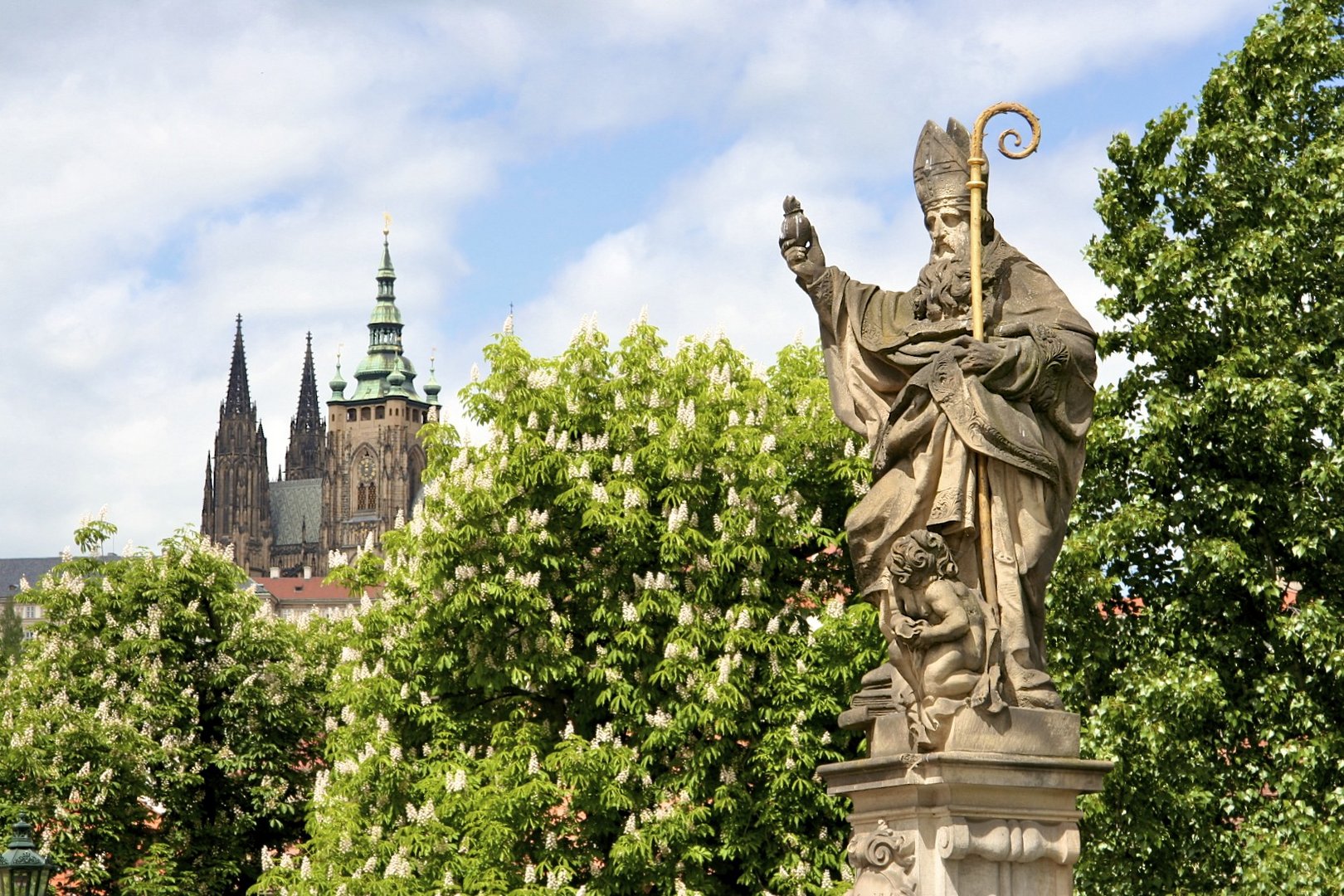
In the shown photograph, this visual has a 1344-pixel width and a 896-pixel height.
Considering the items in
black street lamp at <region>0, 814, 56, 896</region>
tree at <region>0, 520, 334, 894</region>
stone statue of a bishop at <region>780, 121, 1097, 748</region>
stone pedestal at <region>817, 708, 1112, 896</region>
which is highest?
tree at <region>0, 520, 334, 894</region>

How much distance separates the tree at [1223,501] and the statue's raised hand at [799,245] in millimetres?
10135

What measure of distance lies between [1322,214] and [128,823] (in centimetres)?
1962

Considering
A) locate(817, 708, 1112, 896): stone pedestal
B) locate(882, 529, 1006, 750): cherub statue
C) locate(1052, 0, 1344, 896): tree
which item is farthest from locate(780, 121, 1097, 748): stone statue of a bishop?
locate(1052, 0, 1344, 896): tree

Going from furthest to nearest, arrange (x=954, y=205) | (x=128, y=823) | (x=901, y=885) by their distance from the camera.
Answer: (x=128, y=823) < (x=954, y=205) < (x=901, y=885)

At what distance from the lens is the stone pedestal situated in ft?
27.5

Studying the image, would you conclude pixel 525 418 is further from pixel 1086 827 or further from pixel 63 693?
pixel 63 693

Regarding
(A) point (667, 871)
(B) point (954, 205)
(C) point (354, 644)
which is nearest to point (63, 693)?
(C) point (354, 644)

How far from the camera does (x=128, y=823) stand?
30.4 meters

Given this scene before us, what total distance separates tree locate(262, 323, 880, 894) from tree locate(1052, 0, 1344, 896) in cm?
330

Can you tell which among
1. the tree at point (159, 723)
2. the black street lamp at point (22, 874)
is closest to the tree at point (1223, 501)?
the black street lamp at point (22, 874)

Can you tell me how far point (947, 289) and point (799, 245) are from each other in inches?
30.3

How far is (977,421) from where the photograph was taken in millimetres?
8766

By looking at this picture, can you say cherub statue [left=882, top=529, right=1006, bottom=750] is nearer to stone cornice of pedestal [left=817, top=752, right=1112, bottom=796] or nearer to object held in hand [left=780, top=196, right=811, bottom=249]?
stone cornice of pedestal [left=817, top=752, right=1112, bottom=796]

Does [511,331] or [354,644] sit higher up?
[511,331]
